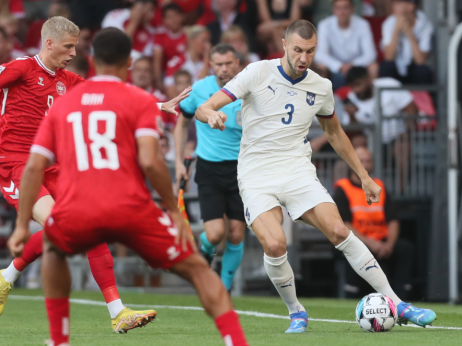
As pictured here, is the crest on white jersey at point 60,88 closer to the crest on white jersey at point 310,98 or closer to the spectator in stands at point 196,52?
the crest on white jersey at point 310,98

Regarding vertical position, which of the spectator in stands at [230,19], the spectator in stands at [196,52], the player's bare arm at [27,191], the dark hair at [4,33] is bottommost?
the player's bare arm at [27,191]

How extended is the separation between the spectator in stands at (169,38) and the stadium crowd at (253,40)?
0.05 ft

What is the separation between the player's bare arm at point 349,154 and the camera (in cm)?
623

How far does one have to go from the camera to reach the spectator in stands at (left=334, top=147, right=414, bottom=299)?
33.0ft

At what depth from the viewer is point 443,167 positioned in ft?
36.3

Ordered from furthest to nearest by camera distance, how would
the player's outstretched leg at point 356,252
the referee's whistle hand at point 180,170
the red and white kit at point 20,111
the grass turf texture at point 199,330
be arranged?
the referee's whistle hand at point 180,170, the red and white kit at point 20,111, the player's outstretched leg at point 356,252, the grass turf texture at point 199,330

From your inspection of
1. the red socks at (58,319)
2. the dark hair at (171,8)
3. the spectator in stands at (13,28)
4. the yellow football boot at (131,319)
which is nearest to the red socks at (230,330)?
the red socks at (58,319)

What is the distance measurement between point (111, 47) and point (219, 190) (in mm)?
4369

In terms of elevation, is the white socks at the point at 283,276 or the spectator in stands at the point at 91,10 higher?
the spectator in stands at the point at 91,10

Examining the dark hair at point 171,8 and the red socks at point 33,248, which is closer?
the red socks at point 33,248

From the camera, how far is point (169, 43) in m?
13.5

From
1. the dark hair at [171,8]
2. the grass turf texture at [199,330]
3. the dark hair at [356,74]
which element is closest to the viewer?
the grass turf texture at [199,330]

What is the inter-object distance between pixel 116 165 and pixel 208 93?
4.41 m

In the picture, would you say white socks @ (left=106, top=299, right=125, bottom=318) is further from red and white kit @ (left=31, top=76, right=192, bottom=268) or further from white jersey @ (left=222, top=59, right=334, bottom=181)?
red and white kit @ (left=31, top=76, right=192, bottom=268)
